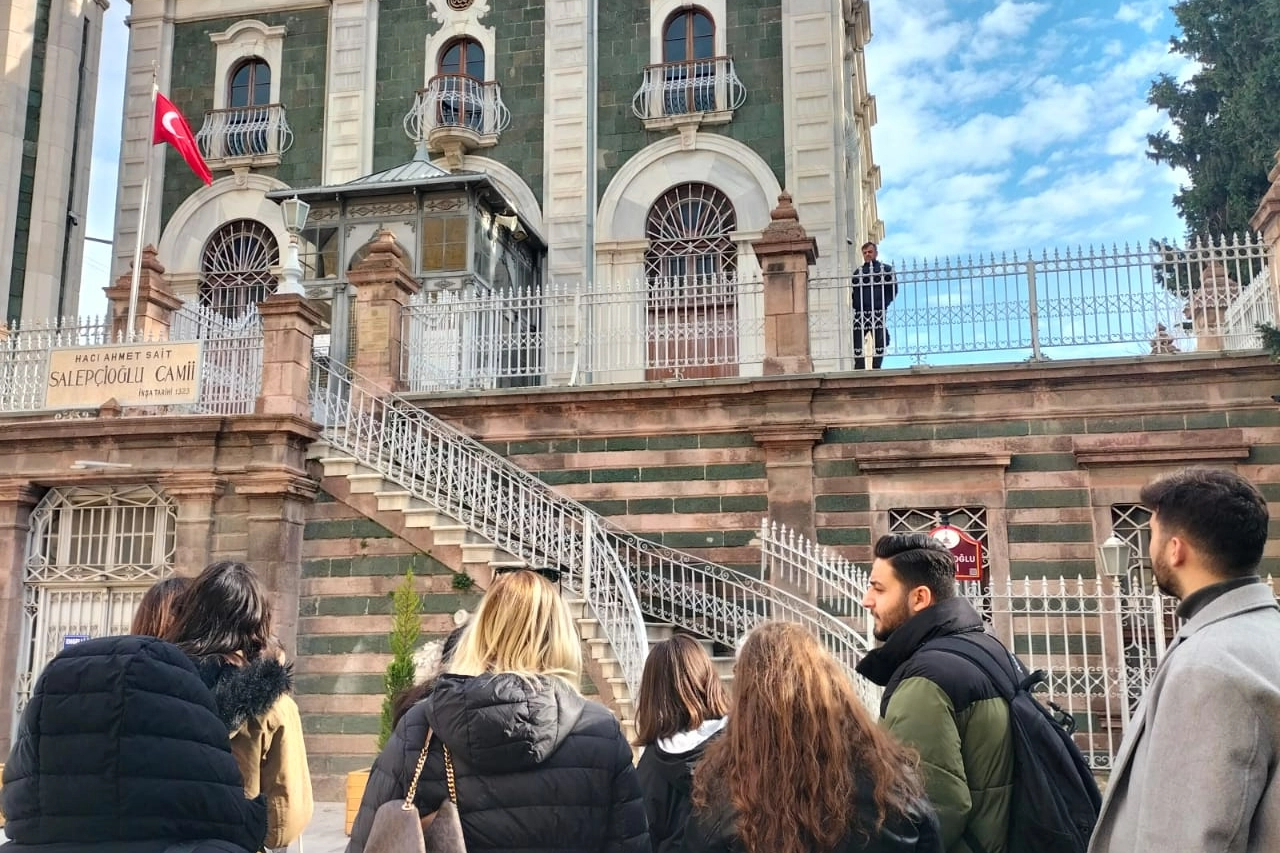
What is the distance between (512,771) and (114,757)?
1037 millimetres

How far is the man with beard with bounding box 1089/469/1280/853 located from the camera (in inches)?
99.5

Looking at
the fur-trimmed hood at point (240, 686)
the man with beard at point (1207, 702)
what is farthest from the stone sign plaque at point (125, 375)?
the man with beard at point (1207, 702)

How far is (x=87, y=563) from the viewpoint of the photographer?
13.3 meters

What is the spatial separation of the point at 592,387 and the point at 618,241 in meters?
7.31

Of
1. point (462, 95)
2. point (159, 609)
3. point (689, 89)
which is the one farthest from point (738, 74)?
point (159, 609)

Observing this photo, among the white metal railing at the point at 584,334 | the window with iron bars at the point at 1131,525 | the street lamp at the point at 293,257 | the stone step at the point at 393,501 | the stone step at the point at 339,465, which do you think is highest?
the street lamp at the point at 293,257

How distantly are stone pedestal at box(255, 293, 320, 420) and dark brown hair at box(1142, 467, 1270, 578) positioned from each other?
444 inches

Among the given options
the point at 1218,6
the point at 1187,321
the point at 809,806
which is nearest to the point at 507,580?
the point at 809,806

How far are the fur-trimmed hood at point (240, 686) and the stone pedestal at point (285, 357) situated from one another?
9.36 meters

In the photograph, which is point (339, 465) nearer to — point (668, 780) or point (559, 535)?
point (559, 535)

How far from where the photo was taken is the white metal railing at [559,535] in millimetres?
11094

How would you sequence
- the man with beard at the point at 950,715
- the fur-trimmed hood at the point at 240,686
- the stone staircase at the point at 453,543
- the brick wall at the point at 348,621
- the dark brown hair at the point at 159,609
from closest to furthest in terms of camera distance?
1. the man with beard at the point at 950,715
2. the fur-trimmed hood at the point at 240,686
3. the dark brown hair at the point at 159,609
4. the stone staircase at the point at 453,543
5. the brick wall at the point at 348,621

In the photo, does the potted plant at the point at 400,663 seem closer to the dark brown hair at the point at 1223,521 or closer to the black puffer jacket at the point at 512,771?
the black puffer jacket at the point at 512,771

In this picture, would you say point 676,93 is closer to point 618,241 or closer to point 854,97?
point 618,241
